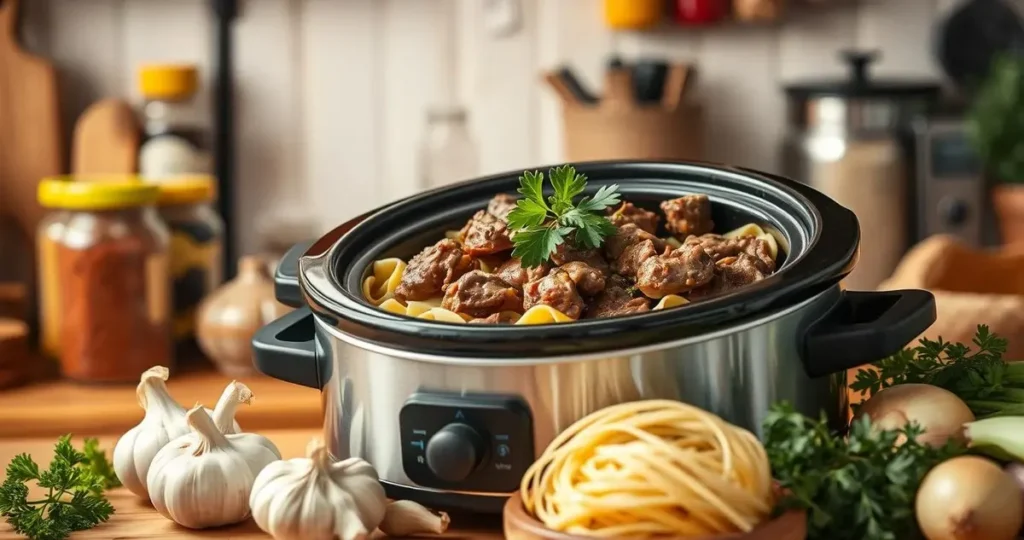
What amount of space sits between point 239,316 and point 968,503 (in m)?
1.67

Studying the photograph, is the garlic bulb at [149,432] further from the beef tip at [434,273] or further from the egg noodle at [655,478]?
the egg noodle at [655,478]

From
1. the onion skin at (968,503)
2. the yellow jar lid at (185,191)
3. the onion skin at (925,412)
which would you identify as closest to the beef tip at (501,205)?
the onion skin at (925,412)

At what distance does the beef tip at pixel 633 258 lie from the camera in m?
1.33

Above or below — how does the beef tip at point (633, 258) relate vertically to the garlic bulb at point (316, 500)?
above

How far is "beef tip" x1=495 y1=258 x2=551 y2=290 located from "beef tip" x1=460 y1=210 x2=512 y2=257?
0.02 metres

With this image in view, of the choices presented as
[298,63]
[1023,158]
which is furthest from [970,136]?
[298,63]

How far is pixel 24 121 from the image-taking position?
112 inches

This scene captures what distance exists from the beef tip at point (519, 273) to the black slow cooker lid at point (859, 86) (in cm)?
167

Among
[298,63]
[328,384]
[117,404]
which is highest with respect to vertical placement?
[298,63]

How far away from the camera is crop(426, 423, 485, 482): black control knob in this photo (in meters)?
1.16

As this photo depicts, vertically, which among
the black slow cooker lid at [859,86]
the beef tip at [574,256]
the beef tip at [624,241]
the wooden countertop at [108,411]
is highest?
the black slow cooker lid at [859,86]

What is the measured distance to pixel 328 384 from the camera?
1312 mm

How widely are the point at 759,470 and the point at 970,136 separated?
2.06 metres

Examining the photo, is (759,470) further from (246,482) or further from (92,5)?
(92,5)
